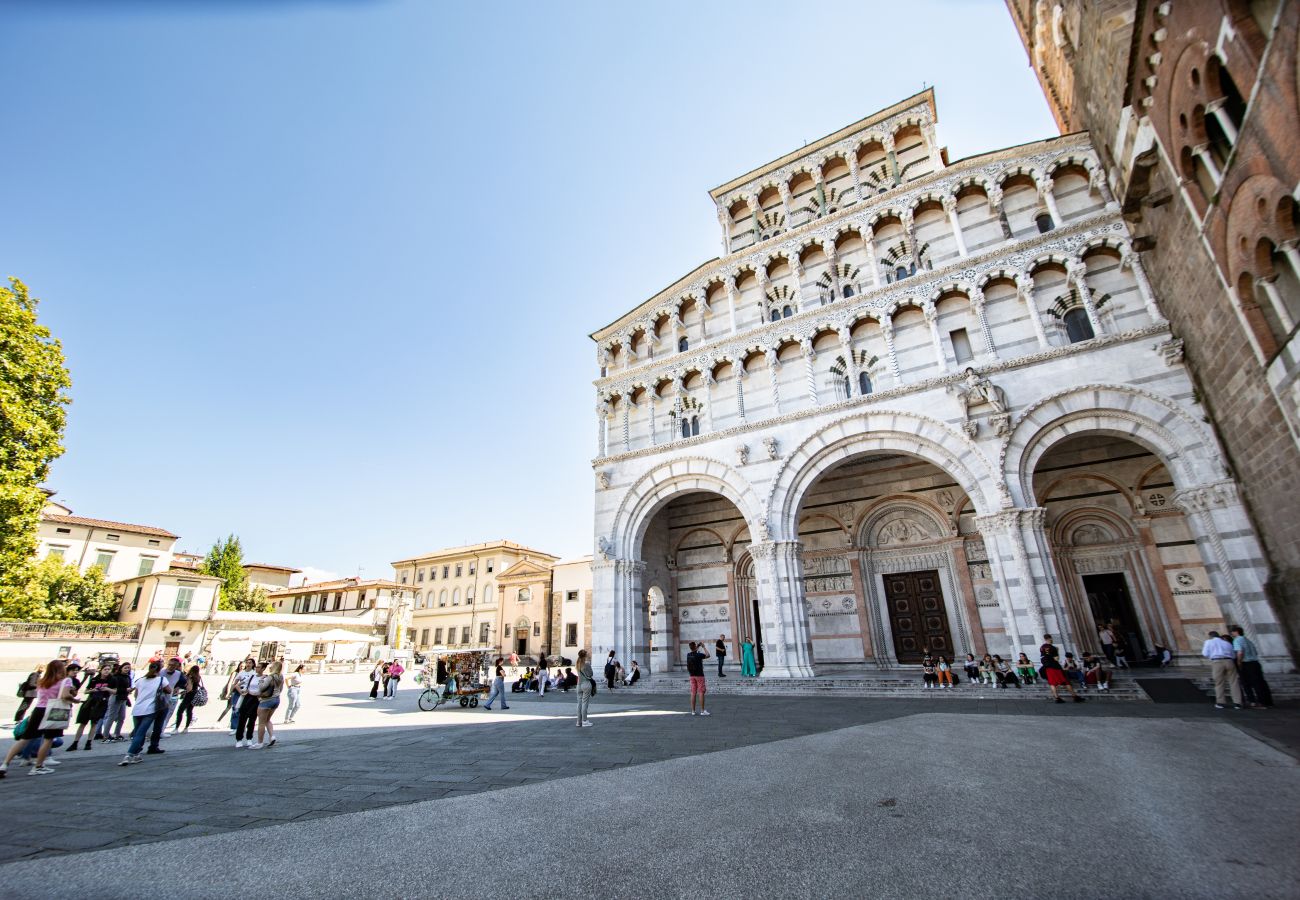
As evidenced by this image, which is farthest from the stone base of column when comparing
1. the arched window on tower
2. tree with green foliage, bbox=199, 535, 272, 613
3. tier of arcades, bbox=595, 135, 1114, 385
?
tree with green foliage, bbox=199, 535, 272, 613

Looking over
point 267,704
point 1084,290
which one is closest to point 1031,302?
point 1084,290

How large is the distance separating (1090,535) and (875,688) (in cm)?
870

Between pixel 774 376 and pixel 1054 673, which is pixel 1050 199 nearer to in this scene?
pixel 774 376

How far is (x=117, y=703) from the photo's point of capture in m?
10.6

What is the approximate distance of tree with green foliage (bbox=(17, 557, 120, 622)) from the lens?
27125mm

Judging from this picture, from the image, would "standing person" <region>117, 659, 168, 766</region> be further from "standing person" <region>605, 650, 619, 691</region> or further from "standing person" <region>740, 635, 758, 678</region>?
"standing person" <region>740, 635, 758, 678</region>

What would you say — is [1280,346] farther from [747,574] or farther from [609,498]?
[609,498]

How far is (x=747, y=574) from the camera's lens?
20656 mm

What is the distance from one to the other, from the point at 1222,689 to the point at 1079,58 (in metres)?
16.4

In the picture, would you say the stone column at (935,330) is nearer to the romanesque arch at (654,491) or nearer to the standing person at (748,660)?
the romanesque arch at (654,491)

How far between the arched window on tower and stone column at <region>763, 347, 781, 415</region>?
7.98 m

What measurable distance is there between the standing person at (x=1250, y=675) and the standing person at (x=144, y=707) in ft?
58.4

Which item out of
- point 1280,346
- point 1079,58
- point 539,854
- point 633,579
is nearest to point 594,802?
point 539,854

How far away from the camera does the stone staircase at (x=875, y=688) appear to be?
11562 mm
